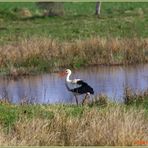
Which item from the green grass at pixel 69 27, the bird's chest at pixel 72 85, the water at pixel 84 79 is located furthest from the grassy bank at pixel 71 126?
the green grass at pixel 69 27

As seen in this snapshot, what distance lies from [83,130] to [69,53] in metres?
12.1

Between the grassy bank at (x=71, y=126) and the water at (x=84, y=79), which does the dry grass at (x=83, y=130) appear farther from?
the water at (x=84, y=79)

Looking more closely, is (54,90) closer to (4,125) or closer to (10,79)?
(10,79)

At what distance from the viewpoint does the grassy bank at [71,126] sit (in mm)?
9227

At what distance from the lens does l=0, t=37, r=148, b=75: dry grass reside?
69.8 ft

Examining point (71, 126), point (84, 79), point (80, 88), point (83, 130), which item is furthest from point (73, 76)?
point (83, 130)

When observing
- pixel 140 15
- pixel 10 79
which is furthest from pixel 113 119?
pixel 140 15

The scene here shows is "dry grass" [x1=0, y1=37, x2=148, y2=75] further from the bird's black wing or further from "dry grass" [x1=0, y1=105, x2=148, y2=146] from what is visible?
"dry grass" [x1=0, y1=105, x2=148, y2=146]

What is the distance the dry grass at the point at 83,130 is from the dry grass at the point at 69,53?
1063 centimetres

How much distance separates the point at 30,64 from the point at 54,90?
3862mm

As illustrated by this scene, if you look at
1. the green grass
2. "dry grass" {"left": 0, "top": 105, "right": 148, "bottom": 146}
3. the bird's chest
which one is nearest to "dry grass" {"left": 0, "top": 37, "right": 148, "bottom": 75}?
the green grass

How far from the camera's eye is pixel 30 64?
21406mm

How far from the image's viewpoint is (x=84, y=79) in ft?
64.4

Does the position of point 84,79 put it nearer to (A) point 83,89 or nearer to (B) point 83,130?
(A) point 83,89
